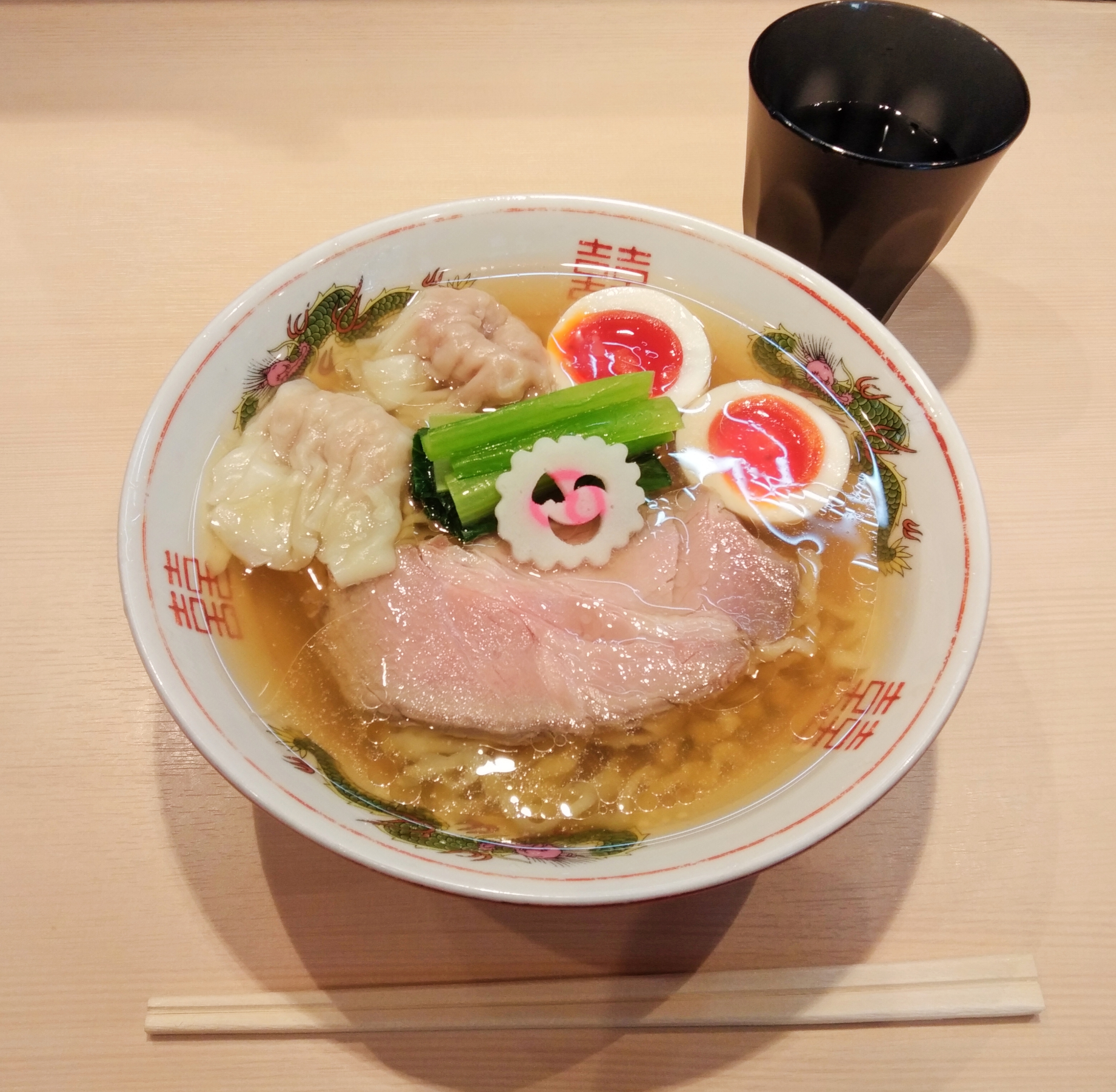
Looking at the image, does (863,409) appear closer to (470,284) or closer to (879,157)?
(879,157)

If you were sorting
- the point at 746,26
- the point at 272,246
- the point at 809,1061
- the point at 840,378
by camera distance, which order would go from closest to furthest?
the point at 809,1061
the point at 840,378
the point at 272,246
the point at 746,26

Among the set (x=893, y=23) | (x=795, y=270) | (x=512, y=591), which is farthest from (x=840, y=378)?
(x=893, y=23)

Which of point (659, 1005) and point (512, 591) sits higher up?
point (512, 591)

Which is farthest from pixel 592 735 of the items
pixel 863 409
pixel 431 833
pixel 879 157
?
pixel 879 157

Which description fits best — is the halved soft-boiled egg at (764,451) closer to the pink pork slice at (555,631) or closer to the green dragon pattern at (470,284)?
the green dragon pattern at (470,284)

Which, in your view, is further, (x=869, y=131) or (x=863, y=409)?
(x=869, y=131)

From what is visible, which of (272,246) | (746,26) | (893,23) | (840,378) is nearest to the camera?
(840,378)

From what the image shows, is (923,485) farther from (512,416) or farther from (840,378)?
(512,416)

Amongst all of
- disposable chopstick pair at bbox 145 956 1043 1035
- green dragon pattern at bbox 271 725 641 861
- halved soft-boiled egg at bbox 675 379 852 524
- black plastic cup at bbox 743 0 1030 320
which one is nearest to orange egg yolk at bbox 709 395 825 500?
halved soft-boiled egg at bbox 675 379 852 524
